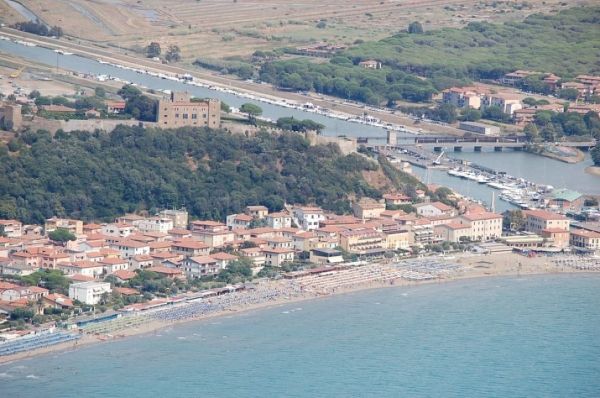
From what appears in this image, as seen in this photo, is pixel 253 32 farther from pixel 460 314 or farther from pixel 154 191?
pixel 460 314

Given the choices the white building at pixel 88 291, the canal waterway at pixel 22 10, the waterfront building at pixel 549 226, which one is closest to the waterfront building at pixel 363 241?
the waterfront building at pixel 549 226

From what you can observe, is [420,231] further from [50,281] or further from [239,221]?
[50,281]

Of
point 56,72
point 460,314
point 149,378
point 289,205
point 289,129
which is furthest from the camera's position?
point 56,72

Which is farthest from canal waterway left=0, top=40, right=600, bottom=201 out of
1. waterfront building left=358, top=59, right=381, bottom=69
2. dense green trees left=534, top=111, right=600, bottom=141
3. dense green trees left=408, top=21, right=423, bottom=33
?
dense green trees left=408, top=21, right=423, bottom=33

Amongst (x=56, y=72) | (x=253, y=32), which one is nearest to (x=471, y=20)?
(x=253, y=32)

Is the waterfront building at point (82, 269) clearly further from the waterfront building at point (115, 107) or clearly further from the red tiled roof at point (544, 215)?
the red tiled roof at point (544, 215)

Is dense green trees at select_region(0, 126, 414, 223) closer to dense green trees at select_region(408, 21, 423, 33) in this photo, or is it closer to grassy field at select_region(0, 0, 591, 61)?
grassy field at select_region(0, 0, 591, 61)
